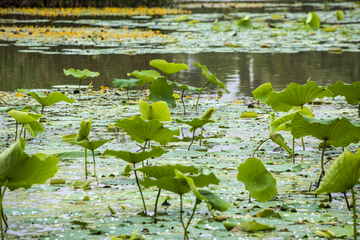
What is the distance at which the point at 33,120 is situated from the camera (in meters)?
2.71

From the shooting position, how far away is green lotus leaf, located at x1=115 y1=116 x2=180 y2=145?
222 cm

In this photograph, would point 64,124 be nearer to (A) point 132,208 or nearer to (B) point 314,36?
(A) point 132,208

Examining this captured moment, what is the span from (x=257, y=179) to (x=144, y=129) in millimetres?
566

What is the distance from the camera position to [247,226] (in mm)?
1856

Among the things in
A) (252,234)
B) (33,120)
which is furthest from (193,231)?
(33,120)

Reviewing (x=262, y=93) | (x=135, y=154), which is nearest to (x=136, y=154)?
(x=135, y=154)

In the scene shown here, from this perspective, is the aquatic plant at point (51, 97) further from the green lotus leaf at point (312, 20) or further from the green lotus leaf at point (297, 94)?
the green lotus leaf at point (312, 20)

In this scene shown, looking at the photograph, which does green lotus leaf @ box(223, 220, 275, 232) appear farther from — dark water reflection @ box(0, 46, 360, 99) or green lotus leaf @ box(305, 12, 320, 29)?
green lotus leaf @ box(305, 12, 320, 29)

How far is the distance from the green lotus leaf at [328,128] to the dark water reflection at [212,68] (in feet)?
9.47

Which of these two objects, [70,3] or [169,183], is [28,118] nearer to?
[169,183]

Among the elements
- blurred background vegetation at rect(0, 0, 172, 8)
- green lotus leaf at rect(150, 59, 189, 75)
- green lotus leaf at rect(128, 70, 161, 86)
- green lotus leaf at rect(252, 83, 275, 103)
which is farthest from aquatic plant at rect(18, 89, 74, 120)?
blurred background vegetation at rect(0, 0, 172, 8)

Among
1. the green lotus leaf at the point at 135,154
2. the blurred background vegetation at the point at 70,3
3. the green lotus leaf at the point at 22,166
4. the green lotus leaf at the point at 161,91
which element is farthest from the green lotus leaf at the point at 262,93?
the blurred background vegetation at the point at 70,3

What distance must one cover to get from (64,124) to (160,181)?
2199 millimetres

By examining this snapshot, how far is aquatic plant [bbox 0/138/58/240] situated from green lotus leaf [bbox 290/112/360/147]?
106 cm
